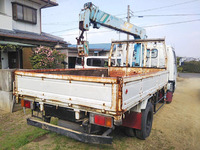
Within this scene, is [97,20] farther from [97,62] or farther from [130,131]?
[97,62]

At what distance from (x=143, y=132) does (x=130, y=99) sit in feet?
3.90

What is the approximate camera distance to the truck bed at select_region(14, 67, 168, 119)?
7.70 feet

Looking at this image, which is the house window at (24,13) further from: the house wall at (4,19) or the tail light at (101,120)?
the tail light at (101,120)

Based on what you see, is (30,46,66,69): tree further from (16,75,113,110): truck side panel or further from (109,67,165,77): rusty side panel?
(16,75,113,110): truck side panel

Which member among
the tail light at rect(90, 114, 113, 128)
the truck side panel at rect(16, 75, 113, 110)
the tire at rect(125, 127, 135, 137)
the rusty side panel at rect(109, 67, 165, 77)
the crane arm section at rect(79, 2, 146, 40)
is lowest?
the tire at rect(125, 127, 135, 137)

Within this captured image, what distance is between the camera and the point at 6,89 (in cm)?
545

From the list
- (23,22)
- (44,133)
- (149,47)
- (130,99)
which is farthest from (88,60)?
(130,99)

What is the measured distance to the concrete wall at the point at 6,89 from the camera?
17.6 feet

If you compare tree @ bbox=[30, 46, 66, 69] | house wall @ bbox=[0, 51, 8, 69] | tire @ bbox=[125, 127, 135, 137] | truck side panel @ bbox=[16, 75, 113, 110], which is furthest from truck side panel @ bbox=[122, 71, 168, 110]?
house wall @ bbox=[0, 51, 8, 69]

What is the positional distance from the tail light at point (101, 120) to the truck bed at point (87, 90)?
0.35 feet

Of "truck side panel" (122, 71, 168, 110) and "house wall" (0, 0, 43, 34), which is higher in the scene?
"house wall" (0, 0, 43, 34)

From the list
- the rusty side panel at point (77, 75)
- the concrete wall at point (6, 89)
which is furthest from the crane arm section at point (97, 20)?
the concrete wall at point (6, 89)

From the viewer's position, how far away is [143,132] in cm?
342

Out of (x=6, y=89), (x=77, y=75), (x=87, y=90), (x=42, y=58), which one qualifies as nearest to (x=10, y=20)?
(x=42, y=58)
